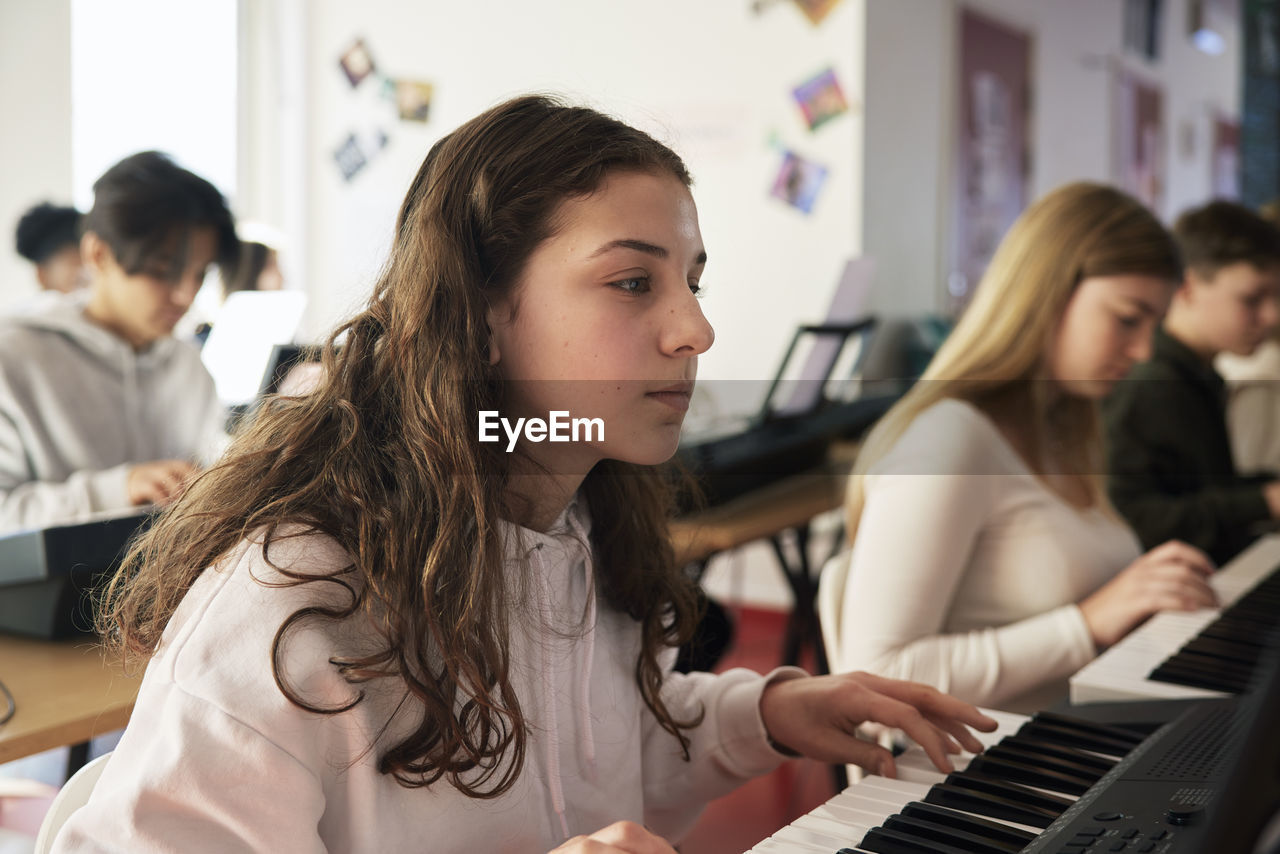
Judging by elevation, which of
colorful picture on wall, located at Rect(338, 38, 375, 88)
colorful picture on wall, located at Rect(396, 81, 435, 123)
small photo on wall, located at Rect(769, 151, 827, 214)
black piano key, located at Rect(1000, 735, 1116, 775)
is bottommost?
black piano key, located at Rect(1000, 735, 1116, 775)

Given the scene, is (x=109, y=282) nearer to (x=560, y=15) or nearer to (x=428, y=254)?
(x=428, y=254)

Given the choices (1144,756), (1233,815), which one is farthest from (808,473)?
(1233,815)

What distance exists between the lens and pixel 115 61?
384 centimetres

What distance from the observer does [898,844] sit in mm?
723

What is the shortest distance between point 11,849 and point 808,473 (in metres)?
1.88

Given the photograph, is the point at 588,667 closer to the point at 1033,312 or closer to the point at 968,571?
the point at 968,571

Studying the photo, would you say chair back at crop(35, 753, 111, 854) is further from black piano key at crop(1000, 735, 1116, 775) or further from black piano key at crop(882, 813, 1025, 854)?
black piano key at crop(1000, 735, 1116, 775)

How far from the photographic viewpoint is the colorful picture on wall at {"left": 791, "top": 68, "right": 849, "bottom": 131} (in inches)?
133

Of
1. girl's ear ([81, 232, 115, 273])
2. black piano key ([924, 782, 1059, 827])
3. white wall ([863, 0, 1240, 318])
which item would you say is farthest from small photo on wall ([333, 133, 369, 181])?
black piano key ([924, 782, 1059, 827])

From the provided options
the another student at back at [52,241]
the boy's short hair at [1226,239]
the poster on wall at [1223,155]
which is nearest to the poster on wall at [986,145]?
the boy's short hair at [1226,239]

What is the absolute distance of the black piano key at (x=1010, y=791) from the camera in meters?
0.78

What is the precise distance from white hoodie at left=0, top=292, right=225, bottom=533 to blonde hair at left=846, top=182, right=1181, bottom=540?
1183 millimetres

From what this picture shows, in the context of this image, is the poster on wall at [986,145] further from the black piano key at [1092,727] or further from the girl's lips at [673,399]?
the girl's lips at [673,399]

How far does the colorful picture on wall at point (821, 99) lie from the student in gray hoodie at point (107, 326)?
1.96 meters
